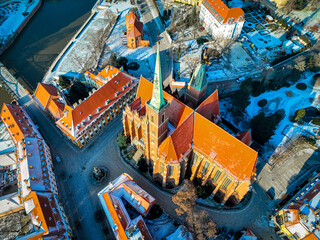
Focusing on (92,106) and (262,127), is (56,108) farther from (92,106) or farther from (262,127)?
(262,127)

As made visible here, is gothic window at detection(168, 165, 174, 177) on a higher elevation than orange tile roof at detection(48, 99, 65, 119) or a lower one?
lower

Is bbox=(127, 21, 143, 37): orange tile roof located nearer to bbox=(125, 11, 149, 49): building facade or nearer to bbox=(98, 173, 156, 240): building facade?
bbox=(125, 11, 149, 49): building facade

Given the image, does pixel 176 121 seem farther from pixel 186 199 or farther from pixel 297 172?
pixel 297 172

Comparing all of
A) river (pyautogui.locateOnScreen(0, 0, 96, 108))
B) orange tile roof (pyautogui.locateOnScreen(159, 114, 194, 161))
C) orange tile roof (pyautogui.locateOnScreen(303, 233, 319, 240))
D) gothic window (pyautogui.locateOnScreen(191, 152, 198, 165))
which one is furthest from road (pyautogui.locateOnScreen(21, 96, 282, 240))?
river (pyautogui.locateOnScreen(0, 0, 96, 108))

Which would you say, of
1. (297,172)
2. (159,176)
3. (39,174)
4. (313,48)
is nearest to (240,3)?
(313,48)

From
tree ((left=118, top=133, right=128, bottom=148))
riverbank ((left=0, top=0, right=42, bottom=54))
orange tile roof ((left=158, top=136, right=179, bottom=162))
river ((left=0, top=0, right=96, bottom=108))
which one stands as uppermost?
riverbank ((left=0, top=0, right=42, bottom=54))

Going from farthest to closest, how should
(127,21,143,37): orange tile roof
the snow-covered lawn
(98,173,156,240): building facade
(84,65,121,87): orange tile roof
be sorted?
(127,21,143,37): orange tile roof, (84,65,121,87): orange tile roof, the snow-covered lawn, (98,173,156,240): building facade

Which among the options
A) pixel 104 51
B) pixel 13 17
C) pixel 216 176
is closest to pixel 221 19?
pixel 104 51
